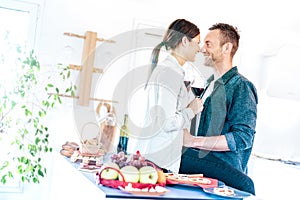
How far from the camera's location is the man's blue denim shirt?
1700 mm

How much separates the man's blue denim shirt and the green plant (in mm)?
1314

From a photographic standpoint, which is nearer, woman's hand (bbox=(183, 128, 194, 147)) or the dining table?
the dining table

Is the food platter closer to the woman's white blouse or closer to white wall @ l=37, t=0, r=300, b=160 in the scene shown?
the woman's white blouse

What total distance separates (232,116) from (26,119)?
1728 mm

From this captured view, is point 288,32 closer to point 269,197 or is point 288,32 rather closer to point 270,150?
point 270,150

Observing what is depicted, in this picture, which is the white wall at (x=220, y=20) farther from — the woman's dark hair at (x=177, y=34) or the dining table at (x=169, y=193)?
the dining table at (x=169, y=193)

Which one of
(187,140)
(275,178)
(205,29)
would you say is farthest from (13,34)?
(275,178)

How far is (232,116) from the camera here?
1757 millimetres

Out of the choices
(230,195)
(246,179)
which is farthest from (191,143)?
(230,195)

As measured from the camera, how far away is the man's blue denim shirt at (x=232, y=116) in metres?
1.70

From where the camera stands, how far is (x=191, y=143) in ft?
5.65

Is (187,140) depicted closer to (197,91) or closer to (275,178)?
(197,91)

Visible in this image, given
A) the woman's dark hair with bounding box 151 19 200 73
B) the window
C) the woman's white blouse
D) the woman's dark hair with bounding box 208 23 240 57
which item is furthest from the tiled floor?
the window

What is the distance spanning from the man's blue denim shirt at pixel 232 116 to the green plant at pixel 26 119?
1.31 m
